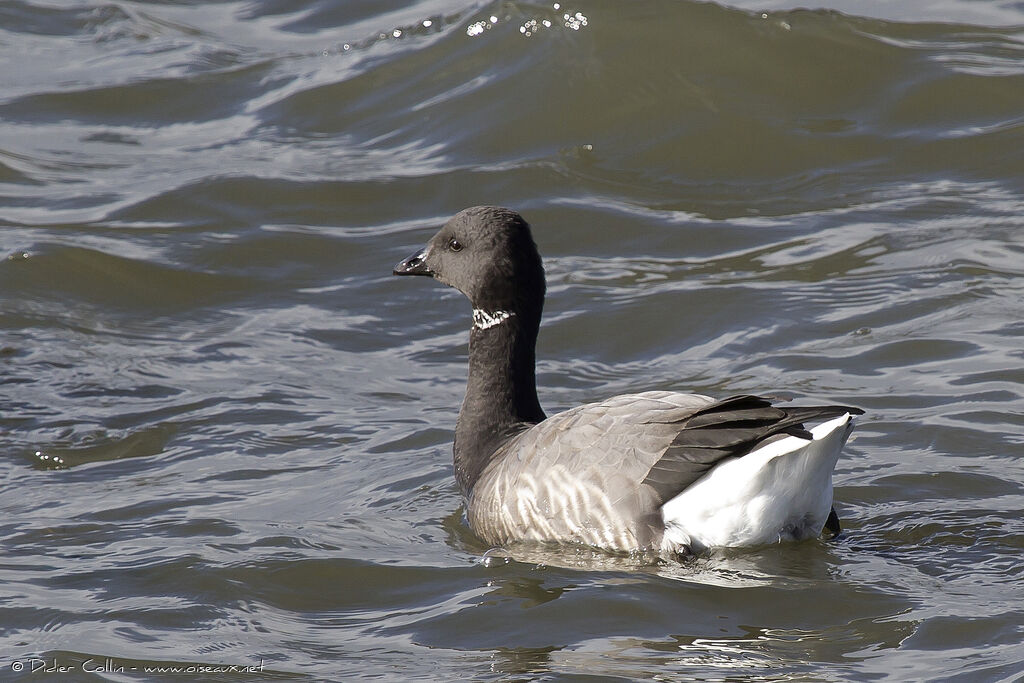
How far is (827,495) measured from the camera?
19.1 ft

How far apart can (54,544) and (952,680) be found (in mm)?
3974

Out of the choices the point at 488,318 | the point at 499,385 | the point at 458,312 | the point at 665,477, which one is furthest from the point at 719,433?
the point at 458,312

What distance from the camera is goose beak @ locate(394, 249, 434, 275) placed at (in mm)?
7194

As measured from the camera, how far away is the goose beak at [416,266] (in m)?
7.19

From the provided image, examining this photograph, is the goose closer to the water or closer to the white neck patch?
the water

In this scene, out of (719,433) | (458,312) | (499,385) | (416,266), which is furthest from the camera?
(458,312)

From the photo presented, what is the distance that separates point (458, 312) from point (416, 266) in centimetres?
279

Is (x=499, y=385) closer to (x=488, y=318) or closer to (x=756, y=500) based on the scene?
(x=488, y=318)

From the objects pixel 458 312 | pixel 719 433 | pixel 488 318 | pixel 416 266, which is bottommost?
pixel 719 433

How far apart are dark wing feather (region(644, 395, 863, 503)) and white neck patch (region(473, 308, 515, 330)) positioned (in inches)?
58.5

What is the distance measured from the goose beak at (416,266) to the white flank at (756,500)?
207 centimetres

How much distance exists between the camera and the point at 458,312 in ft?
32.9

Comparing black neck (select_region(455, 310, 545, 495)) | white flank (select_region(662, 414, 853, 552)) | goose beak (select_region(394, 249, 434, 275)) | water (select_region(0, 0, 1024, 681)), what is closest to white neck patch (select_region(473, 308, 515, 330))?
black neck (select_region(455, 310, 545, 495))

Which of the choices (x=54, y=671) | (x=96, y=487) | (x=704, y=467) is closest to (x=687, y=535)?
(x=704, y=467)
